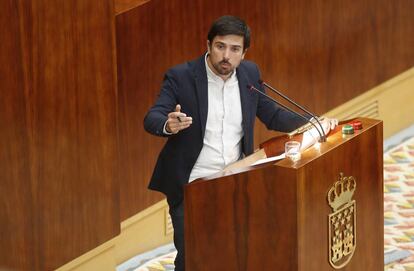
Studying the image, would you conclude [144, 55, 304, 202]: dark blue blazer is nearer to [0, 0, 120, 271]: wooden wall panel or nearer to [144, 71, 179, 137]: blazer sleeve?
[144, 71, 179, 137]: blazer sleeve

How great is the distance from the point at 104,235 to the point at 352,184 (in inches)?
37.8

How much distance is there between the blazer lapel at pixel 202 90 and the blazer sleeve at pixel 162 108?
2.8 inches

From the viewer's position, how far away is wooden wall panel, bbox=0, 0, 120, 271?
3.35m

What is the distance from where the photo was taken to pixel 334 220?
317cm

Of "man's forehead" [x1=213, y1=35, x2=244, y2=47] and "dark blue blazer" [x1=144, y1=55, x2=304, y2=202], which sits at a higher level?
"man's forehead" [x1=213, y1=35, x2=244, y2=47]

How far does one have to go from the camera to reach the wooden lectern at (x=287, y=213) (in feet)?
9.90

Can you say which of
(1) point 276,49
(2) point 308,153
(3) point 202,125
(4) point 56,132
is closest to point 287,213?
(2) point 308,153

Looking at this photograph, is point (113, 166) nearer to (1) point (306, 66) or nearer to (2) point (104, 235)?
(2) point (104, 235)

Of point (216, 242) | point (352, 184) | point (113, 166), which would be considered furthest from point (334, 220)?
point (113, 166)

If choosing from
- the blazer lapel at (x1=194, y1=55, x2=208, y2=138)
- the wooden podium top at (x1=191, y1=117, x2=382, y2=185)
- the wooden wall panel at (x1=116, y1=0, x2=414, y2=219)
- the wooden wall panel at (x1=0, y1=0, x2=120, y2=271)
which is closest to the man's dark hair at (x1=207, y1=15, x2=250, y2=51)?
the blazer lapel at (x1=194, y1=55, x2=208, y2=138)

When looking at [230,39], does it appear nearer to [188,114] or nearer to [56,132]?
[188,114]

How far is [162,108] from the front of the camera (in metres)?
3.39

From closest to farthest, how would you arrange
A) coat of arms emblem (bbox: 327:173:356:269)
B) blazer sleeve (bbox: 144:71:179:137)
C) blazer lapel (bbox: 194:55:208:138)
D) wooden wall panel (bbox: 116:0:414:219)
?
coat of arms emblem (bbox: 327:173:356:269)
blazer sleeve (bbox: 144:71:179:137)
blazer lapel (bbox: 194:55:208:138)
wooden wall panel (bbox: 116:0:414:219)

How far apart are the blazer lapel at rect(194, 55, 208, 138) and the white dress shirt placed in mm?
20
